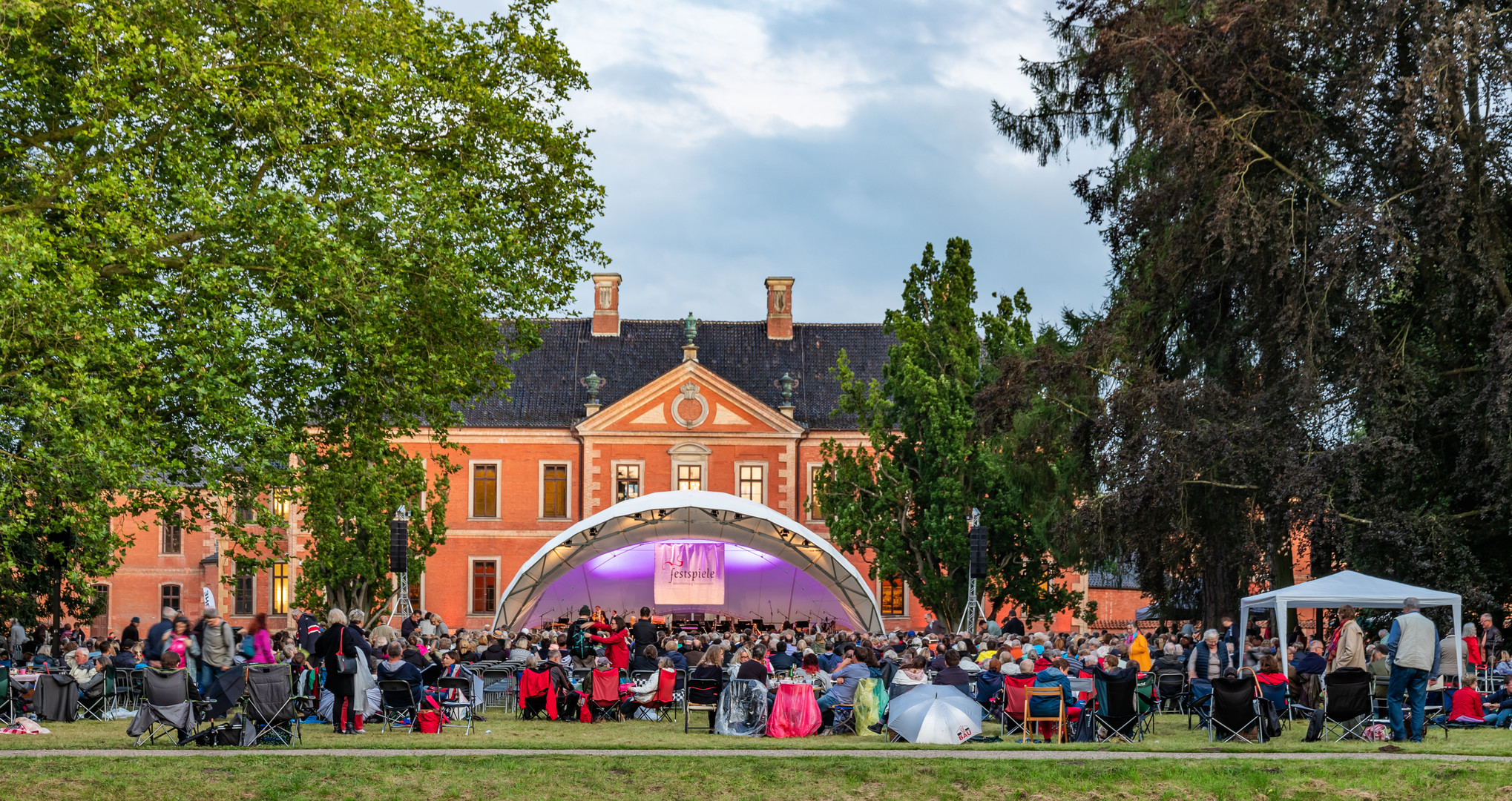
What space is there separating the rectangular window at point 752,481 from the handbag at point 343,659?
90.4 feet

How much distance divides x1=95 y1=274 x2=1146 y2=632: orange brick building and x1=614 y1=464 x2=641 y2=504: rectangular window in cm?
3

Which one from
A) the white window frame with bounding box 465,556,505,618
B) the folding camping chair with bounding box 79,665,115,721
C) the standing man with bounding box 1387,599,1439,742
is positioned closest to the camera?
the standing man with bounding box 1387,599,1439,742

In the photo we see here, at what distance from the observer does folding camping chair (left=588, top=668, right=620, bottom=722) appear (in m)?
16.1

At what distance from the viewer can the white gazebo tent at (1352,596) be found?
1592cm

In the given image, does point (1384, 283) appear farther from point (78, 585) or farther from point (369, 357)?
point (78, 585)

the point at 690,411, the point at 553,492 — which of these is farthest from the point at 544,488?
the point at 690,411

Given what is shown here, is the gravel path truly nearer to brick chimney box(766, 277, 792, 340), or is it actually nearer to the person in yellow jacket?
the person in yellow jacket

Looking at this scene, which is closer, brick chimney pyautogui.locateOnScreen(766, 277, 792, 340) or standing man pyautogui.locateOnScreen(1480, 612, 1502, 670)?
standing man pyautogui.locateOnScreen(1480, 612, 1502, 670)

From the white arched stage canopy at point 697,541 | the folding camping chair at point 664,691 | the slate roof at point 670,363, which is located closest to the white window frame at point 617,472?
the slate roof at point 670,363

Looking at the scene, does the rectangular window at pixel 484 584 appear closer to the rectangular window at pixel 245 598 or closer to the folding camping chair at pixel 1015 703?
the rectangular window at pixel 245 598

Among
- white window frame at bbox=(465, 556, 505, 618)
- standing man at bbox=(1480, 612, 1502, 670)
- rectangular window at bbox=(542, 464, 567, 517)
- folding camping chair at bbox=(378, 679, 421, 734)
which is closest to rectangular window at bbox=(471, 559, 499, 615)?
white window frame at bbox=(465, 556, 505, 618)

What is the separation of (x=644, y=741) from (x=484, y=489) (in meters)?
29.7

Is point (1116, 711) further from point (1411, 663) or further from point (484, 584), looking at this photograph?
point (484, 584)

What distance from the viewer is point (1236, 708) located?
13594mm
